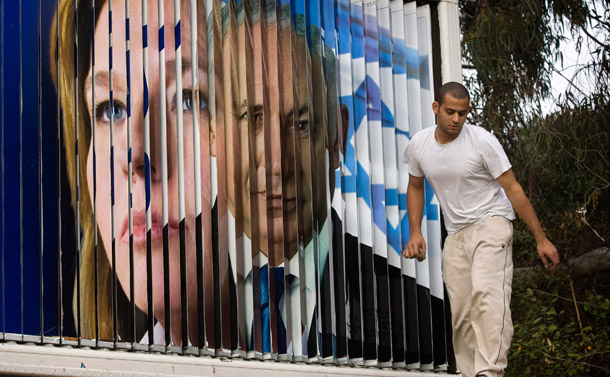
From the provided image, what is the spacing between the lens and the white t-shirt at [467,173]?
5207mm

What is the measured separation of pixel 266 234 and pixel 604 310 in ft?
22.9

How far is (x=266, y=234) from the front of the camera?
5.24 meters

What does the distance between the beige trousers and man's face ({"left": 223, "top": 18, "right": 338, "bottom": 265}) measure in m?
0.83

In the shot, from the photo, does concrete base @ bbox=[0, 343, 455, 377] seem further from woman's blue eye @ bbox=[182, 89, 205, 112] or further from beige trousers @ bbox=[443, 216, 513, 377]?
woman's blue eye @ bbox=[182, 89, 205, 112]

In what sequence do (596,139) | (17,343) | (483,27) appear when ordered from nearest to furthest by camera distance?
(17,343) → (596,139) → (483,27)

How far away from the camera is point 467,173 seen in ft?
17.2

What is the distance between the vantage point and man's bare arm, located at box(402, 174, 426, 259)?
17.7 ft

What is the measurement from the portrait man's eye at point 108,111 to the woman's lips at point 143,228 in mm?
482

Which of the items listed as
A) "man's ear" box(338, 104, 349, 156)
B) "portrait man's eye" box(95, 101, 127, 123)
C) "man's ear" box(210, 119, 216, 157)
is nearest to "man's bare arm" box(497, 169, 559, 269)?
"man's ear" box(338, 104, 349, 156)

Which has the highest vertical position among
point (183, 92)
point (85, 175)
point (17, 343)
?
point (183, 92)

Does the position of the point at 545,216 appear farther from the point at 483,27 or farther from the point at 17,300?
the point at 17,300

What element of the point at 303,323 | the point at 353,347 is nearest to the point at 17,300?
the point at 303,323

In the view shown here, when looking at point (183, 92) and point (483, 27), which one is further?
point (483, 27)

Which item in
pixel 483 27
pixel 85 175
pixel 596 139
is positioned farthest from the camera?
pixel 483 27
